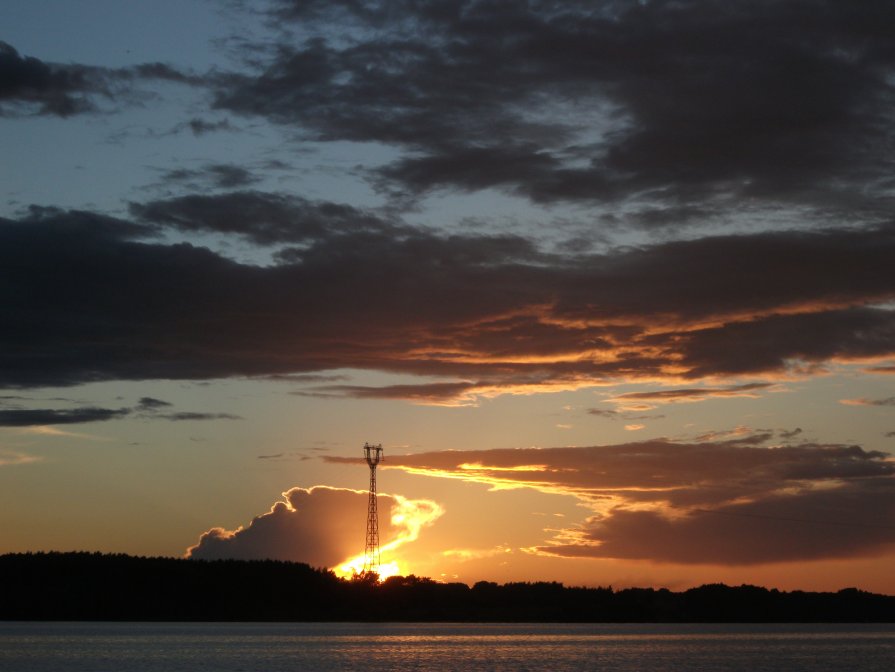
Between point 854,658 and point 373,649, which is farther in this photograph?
point 373,649

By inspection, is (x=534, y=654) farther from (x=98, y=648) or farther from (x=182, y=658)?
(x=98, y=648)

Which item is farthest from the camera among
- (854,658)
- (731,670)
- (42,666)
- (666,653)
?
(666,653)

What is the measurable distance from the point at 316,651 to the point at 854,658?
87.3 meters

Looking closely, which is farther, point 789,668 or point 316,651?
point 316,651

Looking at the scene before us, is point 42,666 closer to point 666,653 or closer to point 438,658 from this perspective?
point 438,658

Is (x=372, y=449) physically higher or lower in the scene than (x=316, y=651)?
higher

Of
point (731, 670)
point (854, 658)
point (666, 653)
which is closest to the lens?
point (731, 670)

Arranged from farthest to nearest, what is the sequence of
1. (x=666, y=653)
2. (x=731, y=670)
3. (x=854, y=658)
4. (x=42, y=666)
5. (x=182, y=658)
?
(x=666, y=653), (x=854, y=658), (x=182, y=658), (x=731, y=670), (x=42, y=666)

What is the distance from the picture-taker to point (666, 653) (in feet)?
641

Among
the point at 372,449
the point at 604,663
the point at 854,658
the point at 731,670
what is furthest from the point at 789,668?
the point at 372,449

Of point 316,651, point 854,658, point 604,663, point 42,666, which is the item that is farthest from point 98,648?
point 854,658

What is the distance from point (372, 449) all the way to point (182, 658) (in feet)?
133

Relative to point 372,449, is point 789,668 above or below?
below

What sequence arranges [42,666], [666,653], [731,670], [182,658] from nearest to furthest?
[42,666] < [731,670] < [182,658] < [666,653]
